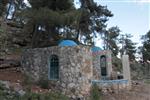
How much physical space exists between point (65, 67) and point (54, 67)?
85 centimetres

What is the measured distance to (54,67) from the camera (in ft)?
52.3

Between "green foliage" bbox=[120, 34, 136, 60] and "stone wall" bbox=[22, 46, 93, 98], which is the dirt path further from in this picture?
"green foliage" bbox=[120, 34, 136, 60]

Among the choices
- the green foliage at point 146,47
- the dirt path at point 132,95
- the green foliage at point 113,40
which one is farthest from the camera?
the green foliage at point 146,47

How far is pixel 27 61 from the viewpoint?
674 inches

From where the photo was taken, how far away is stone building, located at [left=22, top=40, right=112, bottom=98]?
15.1 metres

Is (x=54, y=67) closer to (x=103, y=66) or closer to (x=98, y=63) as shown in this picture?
(x=98, y=63)

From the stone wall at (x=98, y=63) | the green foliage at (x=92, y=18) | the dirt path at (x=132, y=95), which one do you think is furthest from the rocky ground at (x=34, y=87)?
the green foliage at (x=92, y=18)

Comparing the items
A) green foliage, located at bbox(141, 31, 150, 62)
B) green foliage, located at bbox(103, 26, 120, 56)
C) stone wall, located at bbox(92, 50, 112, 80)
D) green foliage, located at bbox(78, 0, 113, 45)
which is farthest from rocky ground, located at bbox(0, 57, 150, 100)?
green foliage, located at bbox(141, 31, 150, 62)

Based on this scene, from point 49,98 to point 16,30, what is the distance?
1536 centimetres

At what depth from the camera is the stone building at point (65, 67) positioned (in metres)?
15.1

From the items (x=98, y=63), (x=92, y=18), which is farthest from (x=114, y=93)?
(x=92, y=18)

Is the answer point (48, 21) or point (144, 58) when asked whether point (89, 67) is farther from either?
point (144, 58)

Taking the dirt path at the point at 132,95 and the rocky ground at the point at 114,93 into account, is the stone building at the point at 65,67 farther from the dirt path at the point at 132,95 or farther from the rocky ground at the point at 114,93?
the dirt path at the point at 132,95

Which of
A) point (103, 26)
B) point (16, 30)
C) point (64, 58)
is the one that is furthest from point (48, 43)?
point (103, 26)
